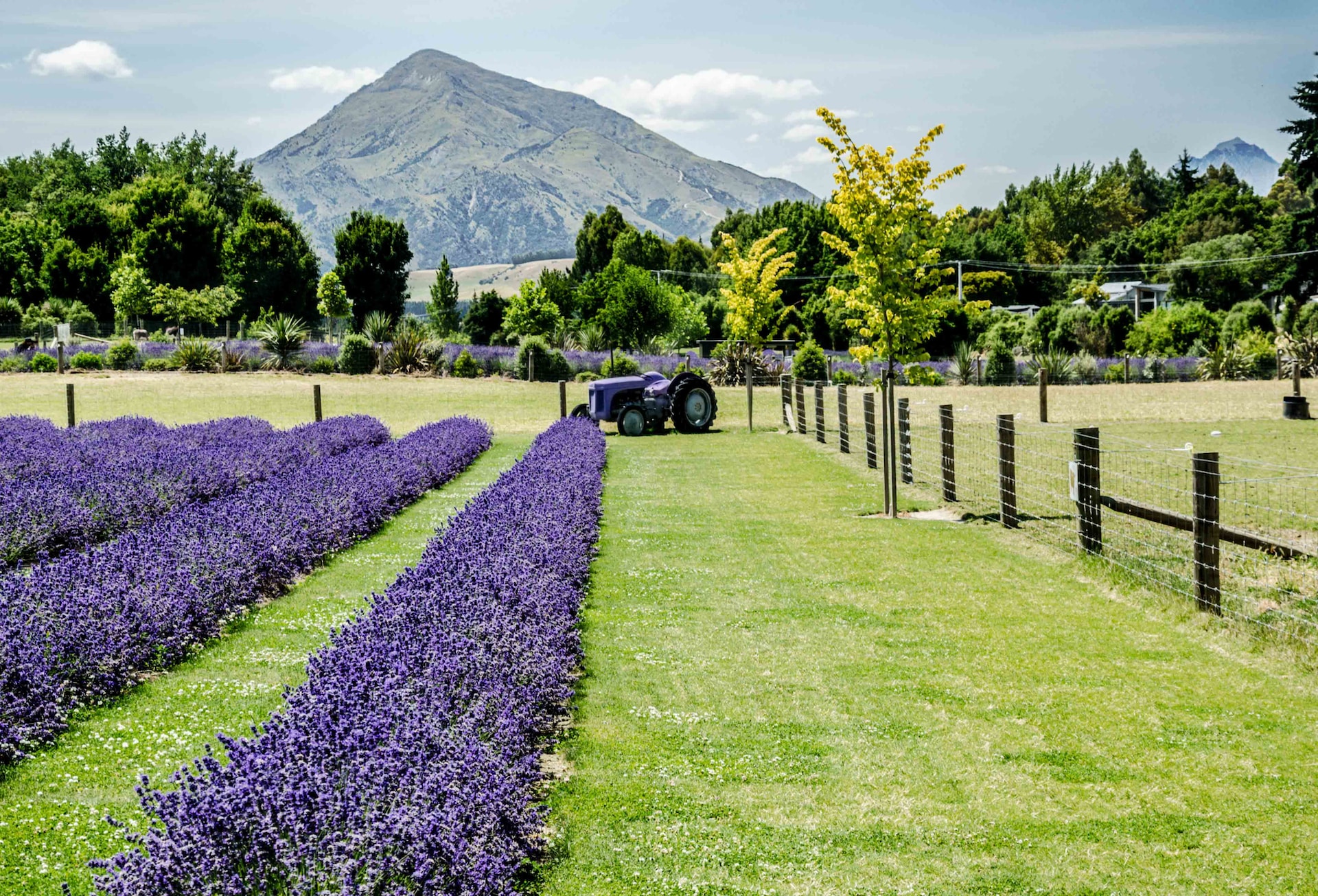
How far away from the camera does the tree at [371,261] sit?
64.7m

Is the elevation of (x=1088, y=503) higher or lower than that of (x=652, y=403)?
lower

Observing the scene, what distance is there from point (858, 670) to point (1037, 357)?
3885 centimetres

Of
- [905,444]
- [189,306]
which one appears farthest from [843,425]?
[189,306]

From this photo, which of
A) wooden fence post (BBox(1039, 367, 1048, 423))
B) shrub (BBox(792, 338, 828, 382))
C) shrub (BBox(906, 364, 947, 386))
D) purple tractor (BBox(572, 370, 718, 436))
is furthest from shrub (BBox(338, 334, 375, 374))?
shrub (BBox(906, 364, 947, 386))

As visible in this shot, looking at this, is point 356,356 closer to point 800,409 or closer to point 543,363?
point 543,363

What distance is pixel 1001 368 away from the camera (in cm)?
4066

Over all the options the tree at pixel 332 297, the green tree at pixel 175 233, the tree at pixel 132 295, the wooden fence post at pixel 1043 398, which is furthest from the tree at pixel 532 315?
the green tree at pixel 175 233

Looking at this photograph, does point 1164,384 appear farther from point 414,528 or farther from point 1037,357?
point 414,528

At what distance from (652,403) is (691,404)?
3.32 feet

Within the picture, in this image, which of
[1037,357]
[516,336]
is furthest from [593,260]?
[1037,357]

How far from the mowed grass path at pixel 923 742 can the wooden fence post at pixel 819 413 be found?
42.5 ft

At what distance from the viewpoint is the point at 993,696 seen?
6.53 m

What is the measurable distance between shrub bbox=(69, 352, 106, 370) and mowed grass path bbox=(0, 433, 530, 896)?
32820 millimetres

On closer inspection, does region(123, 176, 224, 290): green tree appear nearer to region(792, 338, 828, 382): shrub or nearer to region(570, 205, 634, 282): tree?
region(570, 205, 634, 282): tree
